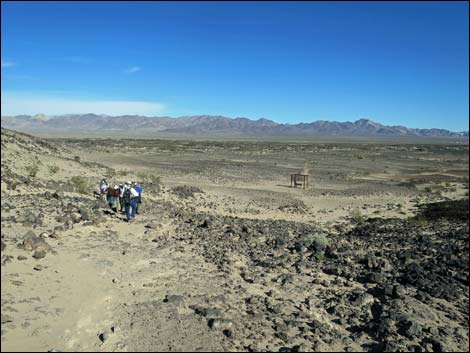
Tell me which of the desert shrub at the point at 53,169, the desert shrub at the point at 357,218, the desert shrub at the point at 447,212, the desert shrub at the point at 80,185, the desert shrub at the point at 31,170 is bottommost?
the desert shrub at the point at 357,218

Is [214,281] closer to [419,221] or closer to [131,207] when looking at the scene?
[131,207]

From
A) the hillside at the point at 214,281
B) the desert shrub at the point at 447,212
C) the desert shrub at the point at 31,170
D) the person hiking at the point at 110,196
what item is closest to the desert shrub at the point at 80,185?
the hillside at the point at 214,281

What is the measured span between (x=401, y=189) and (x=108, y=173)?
22187mm

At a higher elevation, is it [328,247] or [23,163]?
[23,163]

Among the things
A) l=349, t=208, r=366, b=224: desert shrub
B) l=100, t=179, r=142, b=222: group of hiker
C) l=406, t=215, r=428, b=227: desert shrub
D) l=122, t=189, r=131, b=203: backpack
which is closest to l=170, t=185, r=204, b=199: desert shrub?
l=100, t=179, r=142, b=222: group of hiker

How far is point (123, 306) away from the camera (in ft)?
26.8

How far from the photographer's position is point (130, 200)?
48.1ft

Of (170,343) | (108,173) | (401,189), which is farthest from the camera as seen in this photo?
(401,189)

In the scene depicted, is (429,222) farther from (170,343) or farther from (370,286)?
(170,343)

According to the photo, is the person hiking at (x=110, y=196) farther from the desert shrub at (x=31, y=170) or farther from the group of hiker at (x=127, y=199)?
the desert shrub at (x=31, y=170)

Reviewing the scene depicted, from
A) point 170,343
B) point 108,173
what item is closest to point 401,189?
point 108,173

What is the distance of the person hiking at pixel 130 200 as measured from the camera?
1440 cm

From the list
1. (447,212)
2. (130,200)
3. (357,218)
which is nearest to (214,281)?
(130,200)

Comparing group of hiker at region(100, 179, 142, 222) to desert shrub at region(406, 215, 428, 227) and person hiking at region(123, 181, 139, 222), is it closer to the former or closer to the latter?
person hiking at region(123, 181, 139, 222)
